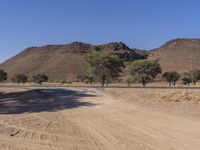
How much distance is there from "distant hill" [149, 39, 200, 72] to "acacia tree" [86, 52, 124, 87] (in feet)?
222

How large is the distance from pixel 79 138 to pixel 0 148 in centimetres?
290

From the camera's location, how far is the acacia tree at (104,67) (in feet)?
254

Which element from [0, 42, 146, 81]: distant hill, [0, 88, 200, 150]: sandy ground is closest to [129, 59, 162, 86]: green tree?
[0, 88, 200, 150]: sandy ground

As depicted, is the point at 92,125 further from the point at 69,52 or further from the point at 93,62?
the point at 69,52

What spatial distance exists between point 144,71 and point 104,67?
9235 millimetres

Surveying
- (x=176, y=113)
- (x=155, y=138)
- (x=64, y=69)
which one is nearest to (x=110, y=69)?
(x=176, y=113)

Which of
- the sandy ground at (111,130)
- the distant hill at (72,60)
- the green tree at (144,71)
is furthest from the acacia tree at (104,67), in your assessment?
the distant hill at (72,60)

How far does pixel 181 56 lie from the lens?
17050 centimetres

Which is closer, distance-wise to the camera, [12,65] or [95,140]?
[95,140]

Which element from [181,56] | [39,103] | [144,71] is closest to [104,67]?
[144,71]

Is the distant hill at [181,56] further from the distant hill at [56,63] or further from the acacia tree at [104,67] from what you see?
the acacia tree at [104,67]

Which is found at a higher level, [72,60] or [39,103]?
[72,60]

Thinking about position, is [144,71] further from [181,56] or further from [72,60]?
[72,60]

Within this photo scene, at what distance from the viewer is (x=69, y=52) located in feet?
623
